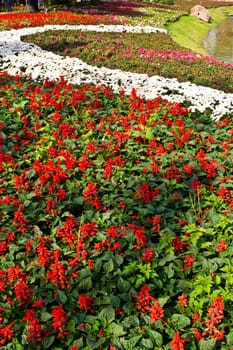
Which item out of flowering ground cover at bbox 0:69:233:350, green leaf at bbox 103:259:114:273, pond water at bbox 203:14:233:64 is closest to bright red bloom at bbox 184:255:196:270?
flowering ground cover at bbox 0:69:233:350

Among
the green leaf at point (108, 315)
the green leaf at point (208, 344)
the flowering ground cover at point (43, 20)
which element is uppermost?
the green leaf at point (108, 315)

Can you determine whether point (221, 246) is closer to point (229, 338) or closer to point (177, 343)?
point (229, 338)

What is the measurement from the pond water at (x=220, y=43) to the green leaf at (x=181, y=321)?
67.3 feet

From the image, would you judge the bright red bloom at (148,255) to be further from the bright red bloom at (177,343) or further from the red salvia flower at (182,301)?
the bright red bloom at (177,343)

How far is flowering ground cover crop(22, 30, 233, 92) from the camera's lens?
43.6 feet

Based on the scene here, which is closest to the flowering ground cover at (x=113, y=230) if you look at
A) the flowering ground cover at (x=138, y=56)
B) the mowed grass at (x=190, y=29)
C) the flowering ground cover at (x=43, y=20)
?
the flowering ground cover at (x=138, y=56)

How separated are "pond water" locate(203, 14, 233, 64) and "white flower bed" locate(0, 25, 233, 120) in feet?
40.3

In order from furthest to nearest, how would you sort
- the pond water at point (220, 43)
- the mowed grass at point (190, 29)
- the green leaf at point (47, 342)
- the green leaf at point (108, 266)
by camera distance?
the mowed grass at point (190, 29)
the pond water at point (220, 43)
the green leaf at point (108, 266)
the green leaf at point (47, 342)

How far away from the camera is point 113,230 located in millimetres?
5367

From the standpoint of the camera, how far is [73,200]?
6.19m

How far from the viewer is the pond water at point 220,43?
25.0 meters

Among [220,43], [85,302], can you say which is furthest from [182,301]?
[220,43]

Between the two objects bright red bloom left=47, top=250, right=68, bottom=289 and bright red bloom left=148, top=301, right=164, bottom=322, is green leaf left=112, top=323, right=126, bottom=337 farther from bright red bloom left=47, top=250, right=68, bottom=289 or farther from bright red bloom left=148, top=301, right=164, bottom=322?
bright red bloom left=47, top=250, right=68, bottom=289

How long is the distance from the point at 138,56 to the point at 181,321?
12.5m
